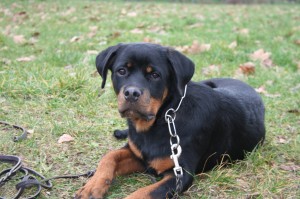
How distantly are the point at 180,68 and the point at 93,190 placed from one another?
1.14 meters

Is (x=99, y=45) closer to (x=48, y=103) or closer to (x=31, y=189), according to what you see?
(x=48, y=103)

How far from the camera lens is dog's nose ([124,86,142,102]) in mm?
3150

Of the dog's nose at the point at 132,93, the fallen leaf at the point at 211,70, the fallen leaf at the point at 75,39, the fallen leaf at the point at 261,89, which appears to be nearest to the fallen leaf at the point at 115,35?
the fallen leaf at the point at 75,39

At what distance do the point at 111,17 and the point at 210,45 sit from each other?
4.09 m

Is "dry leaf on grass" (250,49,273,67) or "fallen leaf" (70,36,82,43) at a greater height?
"dry leaf on grass" (250,49,273,67)

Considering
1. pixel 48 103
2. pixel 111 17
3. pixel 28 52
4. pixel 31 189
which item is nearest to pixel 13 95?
pixel 48 103

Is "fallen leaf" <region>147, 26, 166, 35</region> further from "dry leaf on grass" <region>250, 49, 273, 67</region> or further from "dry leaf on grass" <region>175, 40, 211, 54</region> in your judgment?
"dry leaf on grass" <region>250, 49, 273, 67</region>

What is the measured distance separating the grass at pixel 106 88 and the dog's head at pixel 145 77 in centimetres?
66

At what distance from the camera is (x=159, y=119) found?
135 inches

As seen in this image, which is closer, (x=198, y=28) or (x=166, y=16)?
(x=198, y=28)

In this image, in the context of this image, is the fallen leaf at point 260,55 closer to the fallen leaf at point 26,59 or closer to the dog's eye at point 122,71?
the fallen leaf at point 26,59

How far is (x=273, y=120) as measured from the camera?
5.03m

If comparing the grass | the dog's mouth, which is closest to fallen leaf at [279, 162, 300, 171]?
the grass

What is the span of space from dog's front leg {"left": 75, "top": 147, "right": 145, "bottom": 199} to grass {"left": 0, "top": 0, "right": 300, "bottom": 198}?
0.10 m
